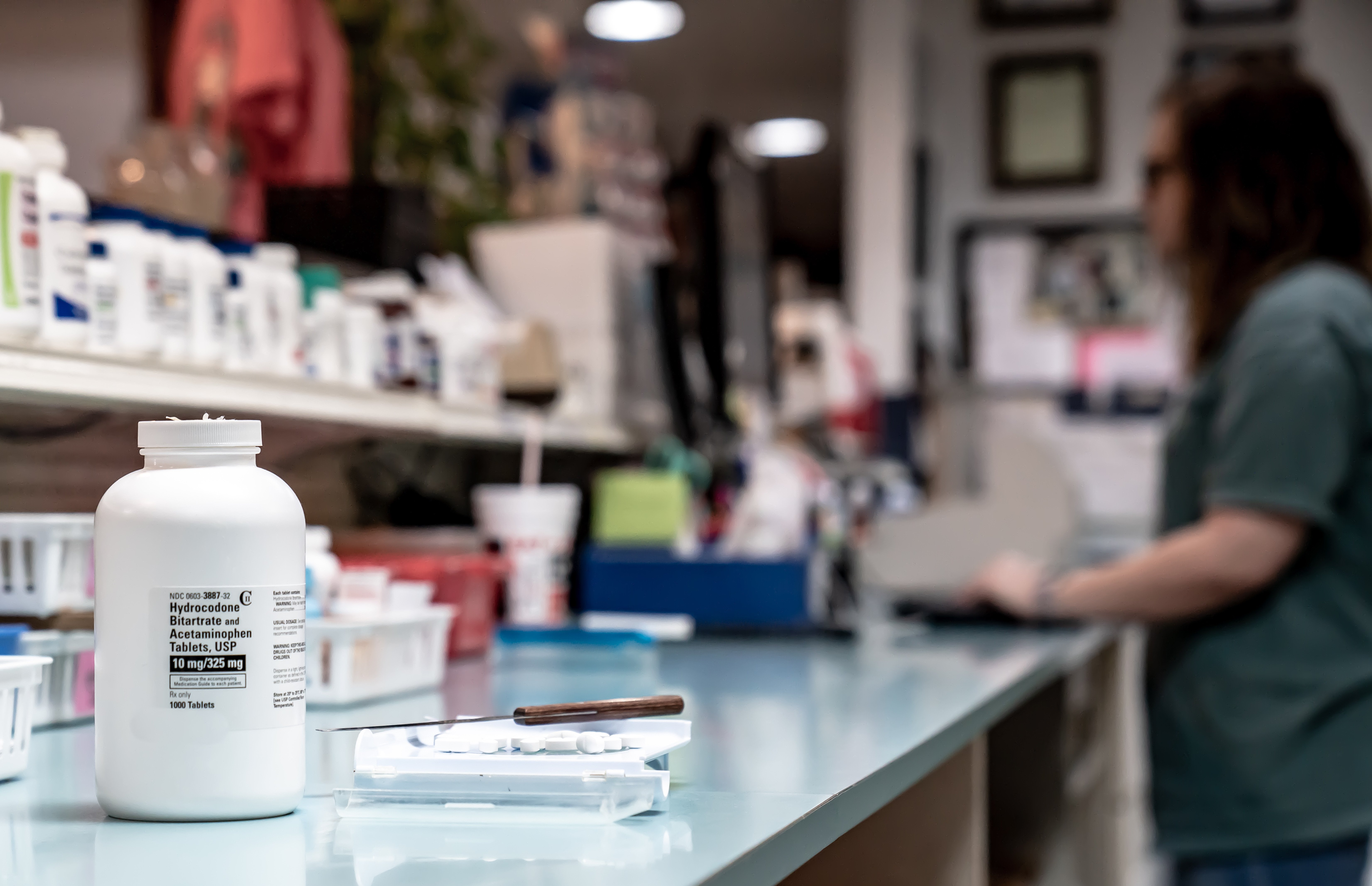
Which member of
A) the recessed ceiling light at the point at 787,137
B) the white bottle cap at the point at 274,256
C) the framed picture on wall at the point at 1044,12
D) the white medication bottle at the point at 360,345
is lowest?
the white medication bottle at the point at 360,345

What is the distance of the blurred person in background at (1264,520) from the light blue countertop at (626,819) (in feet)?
1.01

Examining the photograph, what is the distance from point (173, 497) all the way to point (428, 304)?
3.97 feet

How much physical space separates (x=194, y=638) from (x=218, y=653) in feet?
0.05

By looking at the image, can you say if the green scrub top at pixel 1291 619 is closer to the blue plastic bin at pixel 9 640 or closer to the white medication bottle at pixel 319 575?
the white medication bottle at pixel 319 575

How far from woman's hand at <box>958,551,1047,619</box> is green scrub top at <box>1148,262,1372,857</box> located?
0.35 meters

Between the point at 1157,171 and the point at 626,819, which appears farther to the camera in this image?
the point at 1157,171

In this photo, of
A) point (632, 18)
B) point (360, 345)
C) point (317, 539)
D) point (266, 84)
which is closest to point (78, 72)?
point (266, 84)

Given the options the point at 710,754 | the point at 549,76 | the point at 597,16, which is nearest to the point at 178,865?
the point at 710,754

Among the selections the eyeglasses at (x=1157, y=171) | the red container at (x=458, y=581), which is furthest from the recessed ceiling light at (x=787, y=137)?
the red container at (x=458, y=581)

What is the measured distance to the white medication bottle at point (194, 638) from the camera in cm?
67

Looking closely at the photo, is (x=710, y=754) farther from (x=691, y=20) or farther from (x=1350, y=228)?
(x=691, y=20)

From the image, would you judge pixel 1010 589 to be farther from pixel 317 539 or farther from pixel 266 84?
pixel 266 84

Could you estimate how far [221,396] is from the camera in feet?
4.19

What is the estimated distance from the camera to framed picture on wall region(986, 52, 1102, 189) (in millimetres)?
4387
